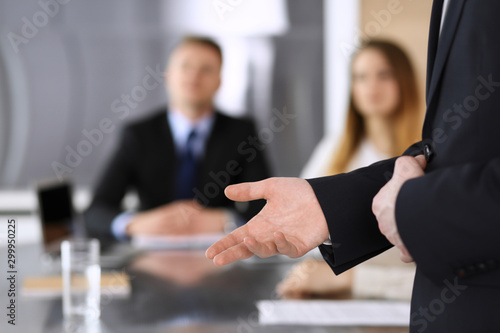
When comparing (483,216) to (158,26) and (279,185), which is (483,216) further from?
(158,26)

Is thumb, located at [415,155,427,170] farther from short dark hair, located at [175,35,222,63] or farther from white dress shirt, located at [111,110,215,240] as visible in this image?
short dark hair, located at [175,35,222,63]

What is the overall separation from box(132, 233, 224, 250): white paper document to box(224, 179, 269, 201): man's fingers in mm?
1539

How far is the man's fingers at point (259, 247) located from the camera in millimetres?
857

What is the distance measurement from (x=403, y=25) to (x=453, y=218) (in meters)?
3.41

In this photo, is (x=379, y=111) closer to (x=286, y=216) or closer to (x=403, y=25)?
(x=403, y=25)

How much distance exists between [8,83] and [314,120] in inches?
80.8

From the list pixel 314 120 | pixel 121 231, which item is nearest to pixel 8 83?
pixel 121 231

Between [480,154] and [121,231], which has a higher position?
[480,154]

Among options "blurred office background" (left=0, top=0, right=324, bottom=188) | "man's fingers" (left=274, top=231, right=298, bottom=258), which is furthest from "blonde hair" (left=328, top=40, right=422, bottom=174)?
"man's fingers" (left=274, top=231, right=298, bottom=258)

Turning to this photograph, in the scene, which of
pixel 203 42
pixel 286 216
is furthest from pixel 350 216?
pixel 203 42

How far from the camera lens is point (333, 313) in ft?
Result: 4.75

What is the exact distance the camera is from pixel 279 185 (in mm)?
957

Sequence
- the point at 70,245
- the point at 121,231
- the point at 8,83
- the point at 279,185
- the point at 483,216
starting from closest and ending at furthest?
the point at 483,216 < the point at 279,185 < the point at 70,245 < the point at 121,231 < the point at 8,83

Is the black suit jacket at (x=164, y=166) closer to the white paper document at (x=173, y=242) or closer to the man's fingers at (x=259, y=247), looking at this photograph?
the white paper document at (x=173, y=242)
